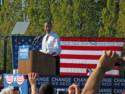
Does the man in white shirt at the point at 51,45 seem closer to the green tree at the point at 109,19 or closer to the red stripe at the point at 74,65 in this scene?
the red stripe at the point at 74,65

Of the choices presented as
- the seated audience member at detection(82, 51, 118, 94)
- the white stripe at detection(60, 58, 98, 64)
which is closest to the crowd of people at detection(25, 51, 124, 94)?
the seated audience member at detection(82, 51, 118, 94)

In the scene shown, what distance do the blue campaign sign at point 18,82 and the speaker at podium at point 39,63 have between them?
0.15 meters

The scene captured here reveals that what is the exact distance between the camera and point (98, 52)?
46.9 ft

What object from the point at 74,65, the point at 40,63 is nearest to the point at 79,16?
the point at 74,65

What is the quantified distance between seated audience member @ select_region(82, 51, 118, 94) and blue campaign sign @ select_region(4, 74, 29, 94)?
7.11 m

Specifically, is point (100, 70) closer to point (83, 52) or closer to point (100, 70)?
point (100, 70)

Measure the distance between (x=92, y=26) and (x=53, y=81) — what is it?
23708mm

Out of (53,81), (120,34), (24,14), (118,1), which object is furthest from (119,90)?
(24,14)

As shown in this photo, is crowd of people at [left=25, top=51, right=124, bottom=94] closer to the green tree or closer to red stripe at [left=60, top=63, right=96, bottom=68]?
→ red stripe at [left=60, top=63, right=96, bottom=68]

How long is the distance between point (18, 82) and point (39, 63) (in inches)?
20.0

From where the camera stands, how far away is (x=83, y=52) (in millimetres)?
14281

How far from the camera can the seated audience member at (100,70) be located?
327cm

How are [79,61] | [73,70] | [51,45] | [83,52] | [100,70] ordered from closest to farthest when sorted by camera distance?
[100,70], [51,45], [73,70], [79,61], [83,52]

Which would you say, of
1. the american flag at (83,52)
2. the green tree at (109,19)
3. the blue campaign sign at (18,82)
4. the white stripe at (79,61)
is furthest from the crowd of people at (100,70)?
the green tree at (109,19)
